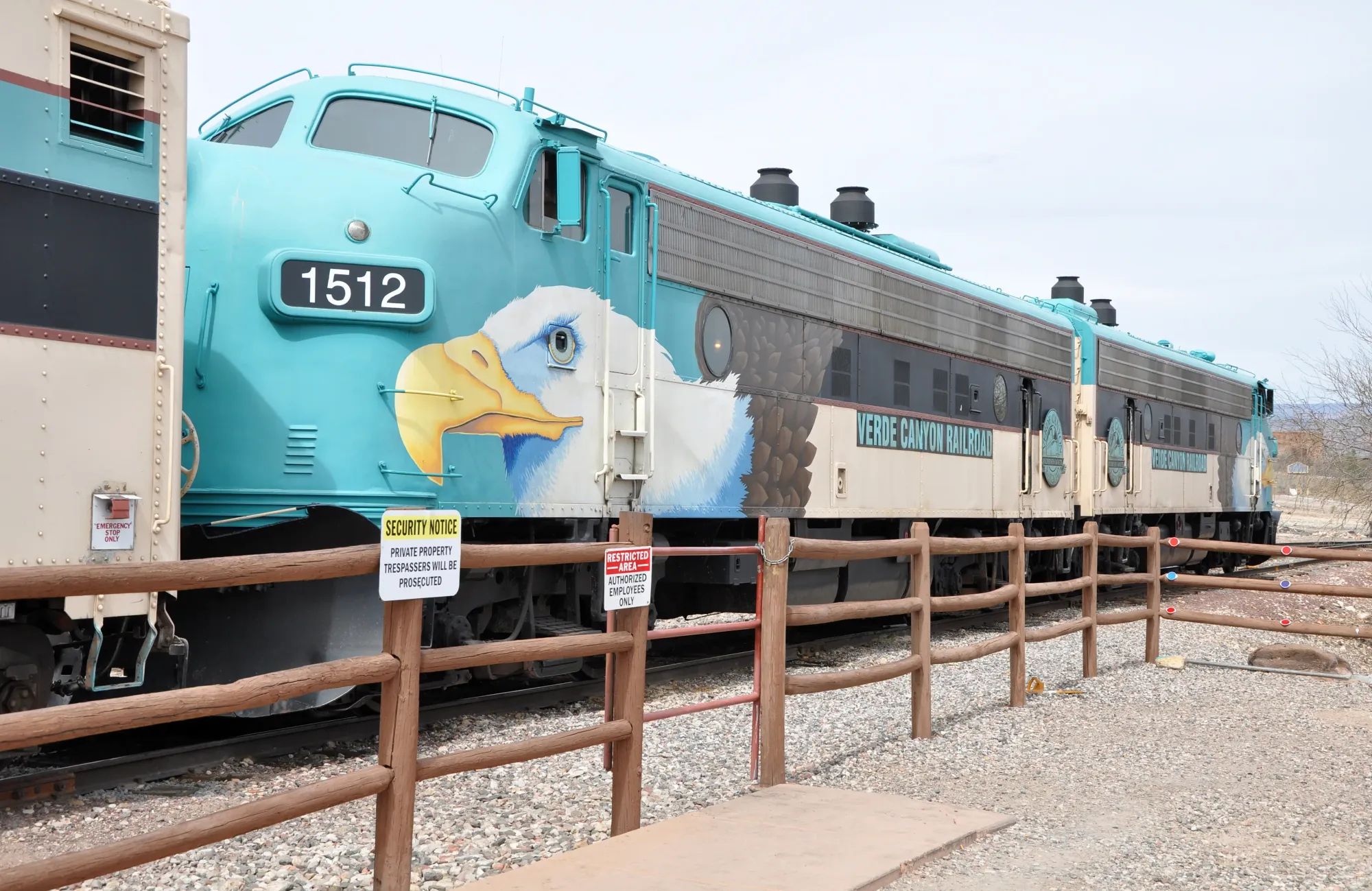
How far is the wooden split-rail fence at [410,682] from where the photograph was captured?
10.8 feet

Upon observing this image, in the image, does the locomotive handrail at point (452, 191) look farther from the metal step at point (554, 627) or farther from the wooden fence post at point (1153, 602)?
the wooden fence post at point (1153, 602)

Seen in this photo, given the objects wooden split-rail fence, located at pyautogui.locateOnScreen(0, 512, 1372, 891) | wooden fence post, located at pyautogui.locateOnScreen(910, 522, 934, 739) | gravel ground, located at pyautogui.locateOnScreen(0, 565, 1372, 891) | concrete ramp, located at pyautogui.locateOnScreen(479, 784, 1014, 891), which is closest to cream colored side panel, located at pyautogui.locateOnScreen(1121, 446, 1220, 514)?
gravel ground, located at pyautogui.locateOnScreen(0, 565, 1372, 891)

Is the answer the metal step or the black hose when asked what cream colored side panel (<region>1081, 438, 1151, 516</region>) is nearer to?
the metal step

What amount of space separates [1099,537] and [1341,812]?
4753 millimetres

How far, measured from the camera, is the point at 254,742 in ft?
21.4

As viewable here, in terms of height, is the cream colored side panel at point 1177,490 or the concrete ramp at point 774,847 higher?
the cream colored side panel at point 1177,490

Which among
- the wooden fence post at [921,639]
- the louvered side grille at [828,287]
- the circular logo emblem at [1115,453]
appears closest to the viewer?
the wooden fence post at [921,639]

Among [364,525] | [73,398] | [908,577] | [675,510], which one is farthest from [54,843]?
[908,577]

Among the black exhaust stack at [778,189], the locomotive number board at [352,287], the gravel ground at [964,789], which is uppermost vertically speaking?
the black exhaust stack at [778,189]

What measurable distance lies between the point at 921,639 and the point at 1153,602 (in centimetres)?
434

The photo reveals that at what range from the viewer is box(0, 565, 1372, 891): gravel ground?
482cm

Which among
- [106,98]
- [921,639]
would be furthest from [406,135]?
[921,639]

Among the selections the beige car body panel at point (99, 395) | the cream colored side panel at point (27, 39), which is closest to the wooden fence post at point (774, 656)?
the beige car body panel at point (99, 395)

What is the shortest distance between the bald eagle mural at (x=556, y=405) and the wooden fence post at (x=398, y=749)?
273 cm
